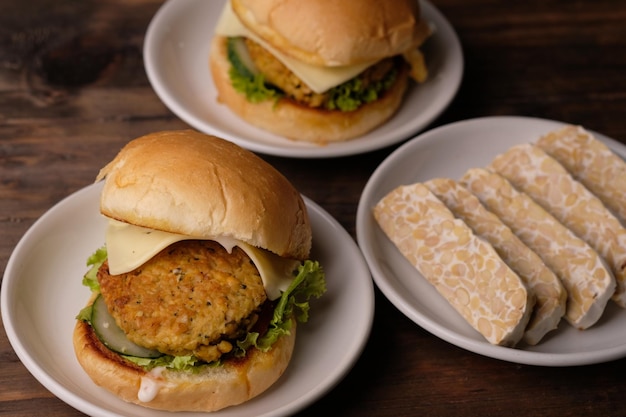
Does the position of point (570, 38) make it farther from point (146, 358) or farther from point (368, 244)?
point (146, 358)

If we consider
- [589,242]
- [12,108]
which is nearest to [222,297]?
[589,242]

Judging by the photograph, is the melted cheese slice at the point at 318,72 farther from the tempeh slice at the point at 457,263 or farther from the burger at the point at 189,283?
the burger at the point at 189,283

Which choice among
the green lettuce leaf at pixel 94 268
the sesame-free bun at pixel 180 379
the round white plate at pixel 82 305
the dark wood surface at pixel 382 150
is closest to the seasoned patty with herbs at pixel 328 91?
the dark wood surface at pixel 382 150

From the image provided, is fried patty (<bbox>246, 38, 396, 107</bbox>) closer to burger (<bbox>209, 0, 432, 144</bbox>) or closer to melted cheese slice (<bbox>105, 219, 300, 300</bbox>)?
burger (<bbox>209, 0, 432, 144</bbox>)

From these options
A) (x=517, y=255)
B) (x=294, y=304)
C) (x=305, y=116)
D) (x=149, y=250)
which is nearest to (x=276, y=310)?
(x=294, y=304)

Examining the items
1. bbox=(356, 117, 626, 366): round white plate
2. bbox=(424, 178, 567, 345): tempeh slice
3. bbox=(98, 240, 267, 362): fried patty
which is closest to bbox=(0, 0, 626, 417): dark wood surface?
bbox=(356, 117, 626, 366): round white plate

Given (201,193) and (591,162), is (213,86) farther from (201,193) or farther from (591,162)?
(591,162)
